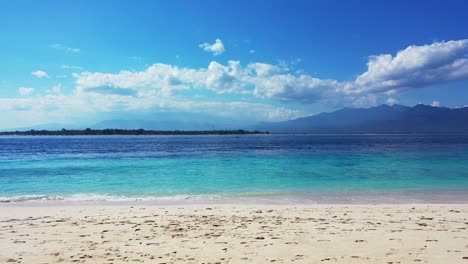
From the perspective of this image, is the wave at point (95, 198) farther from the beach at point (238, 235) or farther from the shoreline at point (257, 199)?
the beach at point (238, 235)

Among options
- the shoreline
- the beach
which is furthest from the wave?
the beach

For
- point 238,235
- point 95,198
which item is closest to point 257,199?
point 238,235

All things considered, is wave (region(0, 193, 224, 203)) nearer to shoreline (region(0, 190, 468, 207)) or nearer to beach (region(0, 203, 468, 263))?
shoreline (region(0, 190, 468, 207))

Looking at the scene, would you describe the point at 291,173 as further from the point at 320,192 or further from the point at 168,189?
the point at 168,189

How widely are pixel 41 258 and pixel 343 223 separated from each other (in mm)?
8495

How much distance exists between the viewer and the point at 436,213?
11977mm

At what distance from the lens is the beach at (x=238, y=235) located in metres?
7.37

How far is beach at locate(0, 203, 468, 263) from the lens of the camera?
7.37 meters

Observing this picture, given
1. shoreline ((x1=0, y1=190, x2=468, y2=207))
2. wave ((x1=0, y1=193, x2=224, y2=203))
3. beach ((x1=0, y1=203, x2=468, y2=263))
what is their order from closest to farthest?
1. beach ((x1=0, y1=203, x2=468, y2=263))
2. shoreline ((x1=0, y1=190, x2=468, y2=207))
3. wave ((x1=0, y1=193, x2=224, y2=203))

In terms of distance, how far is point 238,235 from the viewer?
29.7ft

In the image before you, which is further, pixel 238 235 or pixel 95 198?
pixel 95 198

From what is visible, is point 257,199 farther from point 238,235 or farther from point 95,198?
point 95,198

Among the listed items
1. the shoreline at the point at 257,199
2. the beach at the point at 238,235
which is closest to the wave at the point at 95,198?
the shoreline at the point at 257,199

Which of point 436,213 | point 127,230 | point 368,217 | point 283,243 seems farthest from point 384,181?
point 127,230
